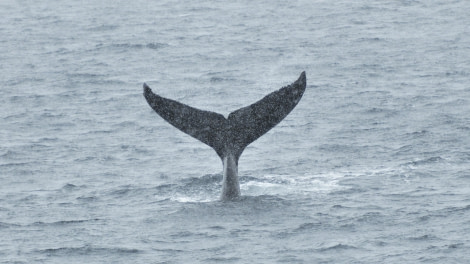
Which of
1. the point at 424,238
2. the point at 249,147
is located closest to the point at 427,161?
the point at 249,147

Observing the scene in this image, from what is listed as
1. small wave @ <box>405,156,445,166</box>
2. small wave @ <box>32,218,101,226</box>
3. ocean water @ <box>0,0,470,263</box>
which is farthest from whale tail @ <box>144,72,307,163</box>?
small wave @ <box>405,156,445,166</box>

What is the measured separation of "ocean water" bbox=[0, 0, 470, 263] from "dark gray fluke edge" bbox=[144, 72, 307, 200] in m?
0.94

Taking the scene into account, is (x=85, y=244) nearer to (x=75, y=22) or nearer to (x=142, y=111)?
(x=142, y=111)

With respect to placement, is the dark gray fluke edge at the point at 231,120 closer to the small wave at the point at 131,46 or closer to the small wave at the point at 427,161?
the small wave at the point at 427,161

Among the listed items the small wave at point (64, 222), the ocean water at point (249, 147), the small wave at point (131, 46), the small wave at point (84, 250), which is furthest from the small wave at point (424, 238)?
the small wave at point (131, 46)

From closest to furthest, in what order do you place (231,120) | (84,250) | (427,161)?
(84,250) → (231,120) → (427,161)

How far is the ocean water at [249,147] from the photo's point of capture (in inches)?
774

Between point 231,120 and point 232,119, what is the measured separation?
2 cm

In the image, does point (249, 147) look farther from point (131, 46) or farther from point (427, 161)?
point (131, 46)

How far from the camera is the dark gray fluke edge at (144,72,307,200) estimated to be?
2011cm

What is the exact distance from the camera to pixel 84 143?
89.6 feet

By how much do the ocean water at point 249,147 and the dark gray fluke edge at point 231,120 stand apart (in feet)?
3.10

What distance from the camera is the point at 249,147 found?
2653 centimetres

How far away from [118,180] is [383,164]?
459 centimetres
